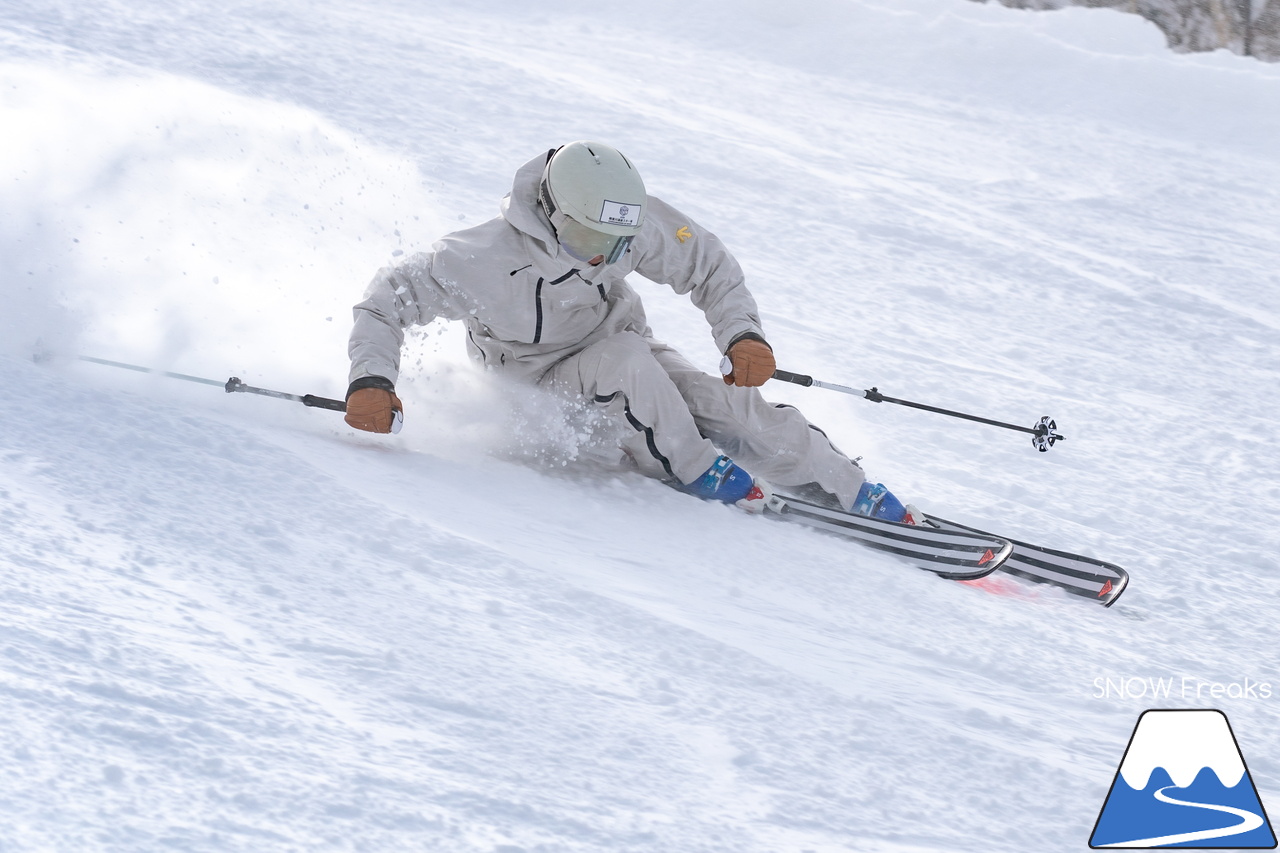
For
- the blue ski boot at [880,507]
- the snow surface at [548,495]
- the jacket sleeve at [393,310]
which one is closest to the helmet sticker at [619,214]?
the jacket sleeve at [393,310]

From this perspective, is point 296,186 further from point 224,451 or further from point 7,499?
point 7,499

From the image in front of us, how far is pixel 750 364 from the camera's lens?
3803mm

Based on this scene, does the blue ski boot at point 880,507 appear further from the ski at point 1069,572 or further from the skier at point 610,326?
the ski at point 1069,572

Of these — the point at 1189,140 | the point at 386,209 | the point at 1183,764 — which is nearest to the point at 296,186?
the point at 386,209

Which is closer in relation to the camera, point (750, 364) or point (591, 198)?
point (591, 198)

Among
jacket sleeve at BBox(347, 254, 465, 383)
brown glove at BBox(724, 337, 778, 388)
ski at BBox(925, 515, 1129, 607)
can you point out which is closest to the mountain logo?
ski at BBox(925, 515, 1129, 607)

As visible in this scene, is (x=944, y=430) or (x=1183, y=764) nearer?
(x=1183, y=764)

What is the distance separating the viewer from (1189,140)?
970 cm

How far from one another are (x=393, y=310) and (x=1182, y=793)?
2.50 meters

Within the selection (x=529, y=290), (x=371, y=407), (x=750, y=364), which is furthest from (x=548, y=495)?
(x=750, y=364)

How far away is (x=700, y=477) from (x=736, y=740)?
1.69 metres

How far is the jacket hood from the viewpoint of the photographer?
3562mm

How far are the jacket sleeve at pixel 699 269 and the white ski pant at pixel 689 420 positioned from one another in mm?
211

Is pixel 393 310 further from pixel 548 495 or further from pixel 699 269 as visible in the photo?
pixel 699 269
